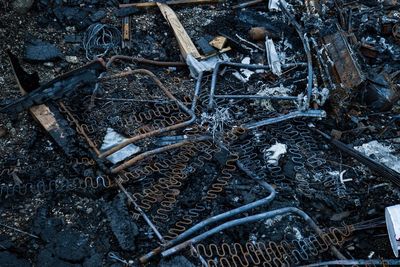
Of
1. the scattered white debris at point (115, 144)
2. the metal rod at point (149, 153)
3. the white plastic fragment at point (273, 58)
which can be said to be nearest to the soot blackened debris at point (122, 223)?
the metal rod at point (149, 153)

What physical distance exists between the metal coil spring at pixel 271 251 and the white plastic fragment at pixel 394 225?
1.43ft

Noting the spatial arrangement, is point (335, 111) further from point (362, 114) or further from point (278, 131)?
point (278, 131)

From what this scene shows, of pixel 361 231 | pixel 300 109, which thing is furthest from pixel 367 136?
pixel 361 231

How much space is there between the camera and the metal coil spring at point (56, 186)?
5766 millimetres

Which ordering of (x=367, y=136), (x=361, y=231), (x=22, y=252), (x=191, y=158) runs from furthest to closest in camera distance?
(x=367, y=136), (x=191, y=158), (x=361, y=231), (x=22, y=252)

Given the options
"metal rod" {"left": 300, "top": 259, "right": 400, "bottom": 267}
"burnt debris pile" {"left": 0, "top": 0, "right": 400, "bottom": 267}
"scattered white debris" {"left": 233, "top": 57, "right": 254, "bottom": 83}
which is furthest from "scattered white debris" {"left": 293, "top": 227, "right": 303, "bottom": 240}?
"scattered white debris" {"left": 233, "top": 57, "right": 254, "bottom": 83}

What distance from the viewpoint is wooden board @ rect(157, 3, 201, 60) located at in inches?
306

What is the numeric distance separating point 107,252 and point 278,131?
3.07 metres

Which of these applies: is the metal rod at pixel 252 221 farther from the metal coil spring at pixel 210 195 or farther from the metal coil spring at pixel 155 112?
the metal coil spring at pixel 155 112

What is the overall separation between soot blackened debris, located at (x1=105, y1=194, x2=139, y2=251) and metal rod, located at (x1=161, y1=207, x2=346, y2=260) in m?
0.48

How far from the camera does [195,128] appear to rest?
6.70 metres

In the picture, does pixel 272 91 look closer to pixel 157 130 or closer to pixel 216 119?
pixel 216 119

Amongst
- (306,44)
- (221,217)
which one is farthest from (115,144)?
(306,44)

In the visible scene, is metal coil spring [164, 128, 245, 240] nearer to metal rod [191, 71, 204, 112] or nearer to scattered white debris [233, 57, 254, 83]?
metal rod [191, 71, 204, 112]
